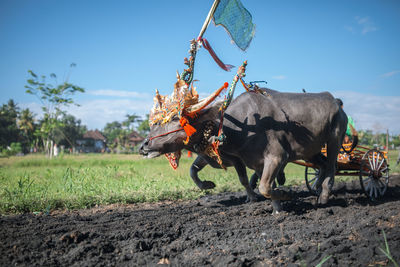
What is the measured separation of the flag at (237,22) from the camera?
214 inches

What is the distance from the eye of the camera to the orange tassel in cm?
482

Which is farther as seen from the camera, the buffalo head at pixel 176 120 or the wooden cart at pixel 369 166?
the wooden cart at pixel 369 166

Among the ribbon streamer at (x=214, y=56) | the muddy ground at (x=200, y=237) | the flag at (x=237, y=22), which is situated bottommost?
the muddy ground at (x=200, y=237)

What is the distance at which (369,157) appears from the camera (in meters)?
7.32

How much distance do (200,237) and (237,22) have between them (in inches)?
138

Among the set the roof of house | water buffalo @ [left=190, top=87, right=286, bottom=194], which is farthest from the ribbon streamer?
the roof of house

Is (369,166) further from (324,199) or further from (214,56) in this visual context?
(214,56)

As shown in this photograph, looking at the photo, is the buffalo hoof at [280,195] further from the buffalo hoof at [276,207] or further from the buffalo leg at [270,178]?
the buffalo hoof at [276,207]

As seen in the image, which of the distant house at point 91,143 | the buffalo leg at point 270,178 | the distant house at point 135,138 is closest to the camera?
the buffalo leg at point 270,178

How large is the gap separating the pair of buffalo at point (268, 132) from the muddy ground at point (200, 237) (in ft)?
2.38

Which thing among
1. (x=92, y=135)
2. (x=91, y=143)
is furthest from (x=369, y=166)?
(x=92, y=135)

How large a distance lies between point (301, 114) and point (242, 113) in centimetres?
111

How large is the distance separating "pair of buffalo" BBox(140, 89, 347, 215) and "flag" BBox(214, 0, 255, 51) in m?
0.91

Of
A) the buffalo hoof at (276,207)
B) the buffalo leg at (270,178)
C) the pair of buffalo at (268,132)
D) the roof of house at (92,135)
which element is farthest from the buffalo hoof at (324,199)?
the roof of house at (92,135)
